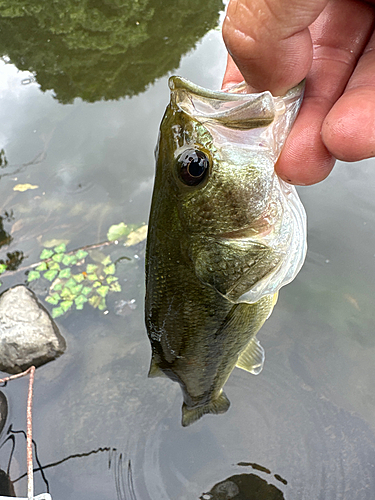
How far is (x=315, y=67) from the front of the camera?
4.56 feet

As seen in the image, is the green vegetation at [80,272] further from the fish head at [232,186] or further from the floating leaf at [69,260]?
the fish head at [232,186]

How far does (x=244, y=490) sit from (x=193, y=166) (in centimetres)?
255

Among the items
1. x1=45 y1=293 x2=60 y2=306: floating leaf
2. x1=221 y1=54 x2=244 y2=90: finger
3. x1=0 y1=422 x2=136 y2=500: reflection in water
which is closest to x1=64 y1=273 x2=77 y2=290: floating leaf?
x1=45 y1=293 x2=60 y2=306: floating leaf

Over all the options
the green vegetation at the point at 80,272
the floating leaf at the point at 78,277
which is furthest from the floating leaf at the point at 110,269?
the floating leaf at the point at 78,277

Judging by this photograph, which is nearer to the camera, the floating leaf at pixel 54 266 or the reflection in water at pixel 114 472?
the reflection in water at pixel 114 472

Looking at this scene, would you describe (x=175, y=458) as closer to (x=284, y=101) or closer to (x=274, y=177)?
(x=274, y=177)

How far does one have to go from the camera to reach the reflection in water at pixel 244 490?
2770 mm

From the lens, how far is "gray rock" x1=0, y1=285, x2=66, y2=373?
329cm

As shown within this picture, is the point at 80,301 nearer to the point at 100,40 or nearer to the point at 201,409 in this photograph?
the point at 201,409

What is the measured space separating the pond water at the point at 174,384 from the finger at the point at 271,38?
251cm

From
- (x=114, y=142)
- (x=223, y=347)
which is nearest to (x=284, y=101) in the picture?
(x=223, y=347)

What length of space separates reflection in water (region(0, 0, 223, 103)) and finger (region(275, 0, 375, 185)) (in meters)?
4.69

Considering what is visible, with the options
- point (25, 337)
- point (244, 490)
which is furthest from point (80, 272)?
point (244, 490)

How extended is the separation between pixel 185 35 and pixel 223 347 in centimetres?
635
